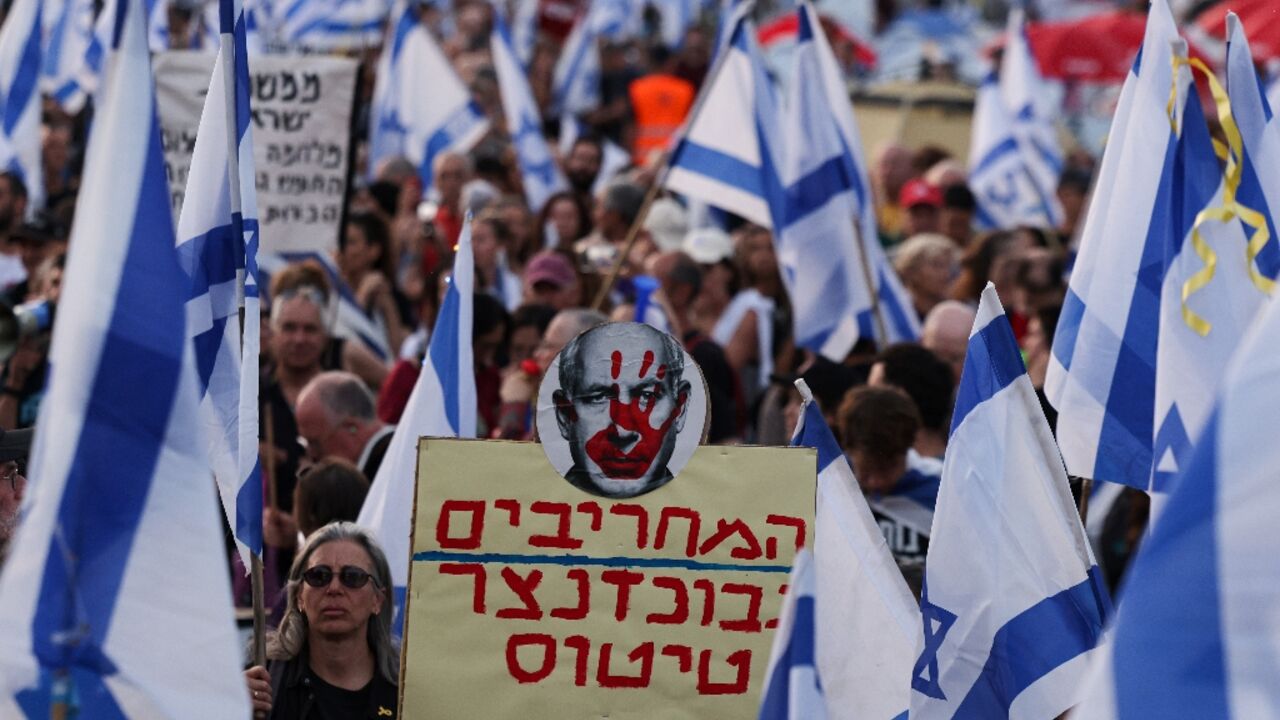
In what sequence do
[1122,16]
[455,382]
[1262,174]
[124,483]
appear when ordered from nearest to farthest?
[124,483] → [1262,174] → [455,382] → [1122,16]

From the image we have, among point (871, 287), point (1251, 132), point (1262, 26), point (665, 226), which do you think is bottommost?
point (665, 226)

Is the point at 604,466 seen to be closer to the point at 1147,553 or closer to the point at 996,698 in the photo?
the point at 996,698

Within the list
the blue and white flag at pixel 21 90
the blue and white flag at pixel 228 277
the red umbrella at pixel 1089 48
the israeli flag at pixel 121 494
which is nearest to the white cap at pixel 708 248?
the blue and white flag at pixel 21 90

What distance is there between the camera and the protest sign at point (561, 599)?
197 inches

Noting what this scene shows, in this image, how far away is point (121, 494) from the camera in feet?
12.2

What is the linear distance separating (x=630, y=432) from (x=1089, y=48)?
14.6m

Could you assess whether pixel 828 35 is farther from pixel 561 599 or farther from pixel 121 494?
pixel 121 494

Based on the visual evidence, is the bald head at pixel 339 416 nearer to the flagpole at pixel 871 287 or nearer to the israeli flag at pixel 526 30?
the flagpole at pixel 871 287

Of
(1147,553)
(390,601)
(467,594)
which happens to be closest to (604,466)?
(467,594)

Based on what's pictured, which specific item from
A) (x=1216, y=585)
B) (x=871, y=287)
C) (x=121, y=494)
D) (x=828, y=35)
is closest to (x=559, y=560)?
(x=121, y=494)

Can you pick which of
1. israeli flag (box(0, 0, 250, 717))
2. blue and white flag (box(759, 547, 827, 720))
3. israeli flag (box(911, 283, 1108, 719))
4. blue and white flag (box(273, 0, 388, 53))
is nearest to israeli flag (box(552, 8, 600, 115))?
blue and white flag (box(273, 0, 388, 53))

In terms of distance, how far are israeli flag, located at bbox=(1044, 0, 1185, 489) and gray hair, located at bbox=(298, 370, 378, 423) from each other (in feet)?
8.12

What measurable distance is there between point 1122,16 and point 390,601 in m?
15.2

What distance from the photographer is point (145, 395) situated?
3779mm
